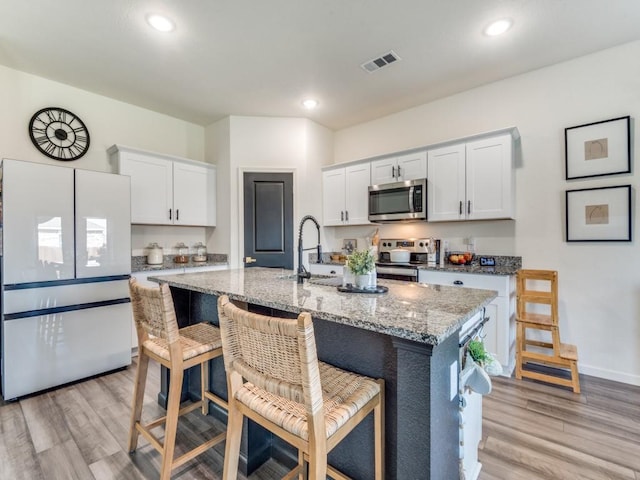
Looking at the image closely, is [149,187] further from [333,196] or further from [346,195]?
[346,195]

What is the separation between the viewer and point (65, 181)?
262 centimetres

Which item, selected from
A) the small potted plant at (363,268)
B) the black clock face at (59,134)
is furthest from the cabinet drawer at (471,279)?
the black clock face at (59,134)

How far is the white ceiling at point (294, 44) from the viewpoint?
218 cm

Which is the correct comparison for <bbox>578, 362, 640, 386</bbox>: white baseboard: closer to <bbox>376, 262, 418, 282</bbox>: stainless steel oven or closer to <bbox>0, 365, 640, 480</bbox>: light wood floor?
<bbox>0, 365, 640, 480</bbox>: light wood floor

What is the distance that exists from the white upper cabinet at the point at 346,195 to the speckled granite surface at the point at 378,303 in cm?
220

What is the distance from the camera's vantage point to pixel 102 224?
2.83 metres

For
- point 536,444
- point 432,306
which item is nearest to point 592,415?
point 536,444

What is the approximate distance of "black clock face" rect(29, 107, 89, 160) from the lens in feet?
10.3

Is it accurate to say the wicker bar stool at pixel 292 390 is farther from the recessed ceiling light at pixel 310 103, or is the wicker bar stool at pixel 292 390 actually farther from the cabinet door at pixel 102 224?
the recessed ceiling light at pixel 310 103

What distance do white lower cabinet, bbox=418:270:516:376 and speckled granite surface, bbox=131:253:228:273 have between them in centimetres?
284

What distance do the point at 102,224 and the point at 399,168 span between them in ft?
10.2

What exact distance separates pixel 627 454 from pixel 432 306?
1.66 metres

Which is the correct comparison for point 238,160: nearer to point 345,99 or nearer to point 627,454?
point 345,99

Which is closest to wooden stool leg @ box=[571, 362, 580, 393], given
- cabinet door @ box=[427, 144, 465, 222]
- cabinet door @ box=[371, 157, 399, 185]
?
cabinet door @ box=[427, 144, 465, 222]
